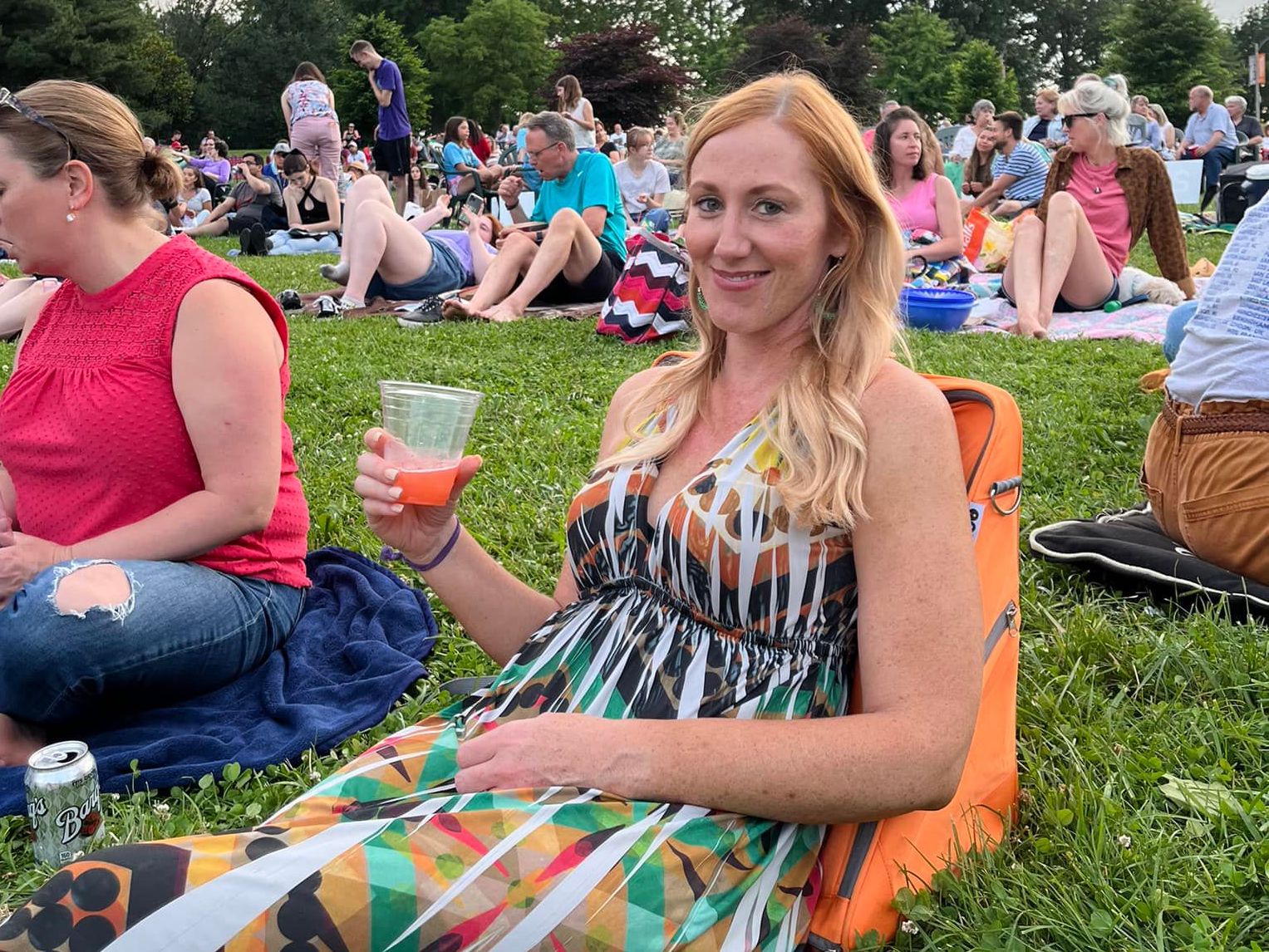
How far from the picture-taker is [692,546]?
1.90 m

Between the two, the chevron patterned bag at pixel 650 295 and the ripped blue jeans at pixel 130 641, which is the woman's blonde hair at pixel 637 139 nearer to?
the chevron patterned bag at pixel 650 295

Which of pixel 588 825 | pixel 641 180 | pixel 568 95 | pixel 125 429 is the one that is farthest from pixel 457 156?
pixel 588 825

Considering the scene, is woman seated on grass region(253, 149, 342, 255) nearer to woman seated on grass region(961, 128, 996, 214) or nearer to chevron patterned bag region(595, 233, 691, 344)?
woman seated on grass region(961, 128, 996, 214)

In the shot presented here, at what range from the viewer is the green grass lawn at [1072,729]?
2010mm

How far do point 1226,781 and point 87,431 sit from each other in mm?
2800

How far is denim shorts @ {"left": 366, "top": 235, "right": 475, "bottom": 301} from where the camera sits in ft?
30.5

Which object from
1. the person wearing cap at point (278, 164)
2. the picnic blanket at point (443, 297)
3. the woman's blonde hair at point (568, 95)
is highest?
the woman's blonde hair at point (568, 95)

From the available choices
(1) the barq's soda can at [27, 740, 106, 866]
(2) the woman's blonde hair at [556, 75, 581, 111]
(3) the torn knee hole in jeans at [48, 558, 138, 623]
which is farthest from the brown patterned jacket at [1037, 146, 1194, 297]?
(2) the woman's blonde hair at [556, 75, 581, 111]

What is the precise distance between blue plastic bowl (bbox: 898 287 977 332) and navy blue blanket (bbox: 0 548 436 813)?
505 cm

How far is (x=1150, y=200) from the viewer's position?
7.85 metres

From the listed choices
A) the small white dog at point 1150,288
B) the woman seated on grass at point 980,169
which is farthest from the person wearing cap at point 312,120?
the small white dog at point 1150,288

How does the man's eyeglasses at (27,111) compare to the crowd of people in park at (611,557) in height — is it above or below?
above

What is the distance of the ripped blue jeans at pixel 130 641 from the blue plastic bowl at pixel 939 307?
5701 millimetres

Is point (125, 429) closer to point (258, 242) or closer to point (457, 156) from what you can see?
point (258, 242)
